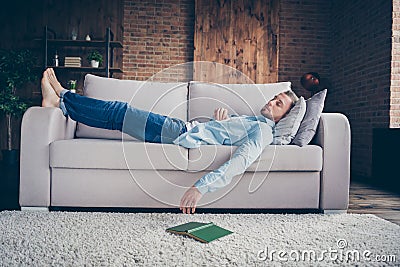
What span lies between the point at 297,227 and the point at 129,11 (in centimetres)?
469

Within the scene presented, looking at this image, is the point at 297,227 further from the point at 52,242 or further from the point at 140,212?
the point at 52,242

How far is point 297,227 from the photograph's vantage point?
1935 millimetres

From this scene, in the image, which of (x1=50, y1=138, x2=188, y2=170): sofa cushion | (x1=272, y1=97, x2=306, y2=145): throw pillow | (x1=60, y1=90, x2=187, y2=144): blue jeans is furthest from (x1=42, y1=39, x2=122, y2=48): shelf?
(x1=272, y1=97, x2=306, y2=145): throw pillow

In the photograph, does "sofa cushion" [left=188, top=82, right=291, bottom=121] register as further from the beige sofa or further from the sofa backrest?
the beige sofa

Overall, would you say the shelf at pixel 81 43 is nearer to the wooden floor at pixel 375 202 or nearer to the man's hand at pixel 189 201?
the wooden floor at pixel 375 202

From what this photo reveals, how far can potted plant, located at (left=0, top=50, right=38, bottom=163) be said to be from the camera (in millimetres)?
4934

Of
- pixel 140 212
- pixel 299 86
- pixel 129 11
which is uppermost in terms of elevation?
pixel 129 11

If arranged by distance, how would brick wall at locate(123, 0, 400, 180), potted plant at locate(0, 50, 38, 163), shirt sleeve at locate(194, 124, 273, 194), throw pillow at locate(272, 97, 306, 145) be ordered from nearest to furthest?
shirt sleeve at locate(194, 124, 273, 194), throw pillow at locate(272, 97, 306, 145), potted plant at locate(0, 50, 38, 163), brick wall at locate(123, 0, 400, 180)

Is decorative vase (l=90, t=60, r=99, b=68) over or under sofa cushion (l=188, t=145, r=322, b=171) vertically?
over

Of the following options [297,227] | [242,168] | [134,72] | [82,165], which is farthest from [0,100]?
[297,227]

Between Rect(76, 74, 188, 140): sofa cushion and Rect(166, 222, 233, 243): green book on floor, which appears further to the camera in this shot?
Rect(76, 74, 188, 140): sofa cushion

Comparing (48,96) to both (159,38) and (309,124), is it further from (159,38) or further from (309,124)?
(159,38)

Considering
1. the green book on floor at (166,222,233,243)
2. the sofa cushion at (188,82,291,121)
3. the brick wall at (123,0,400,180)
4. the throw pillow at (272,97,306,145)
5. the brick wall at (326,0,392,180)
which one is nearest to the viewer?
the green book on floor at (166,222,233,243)

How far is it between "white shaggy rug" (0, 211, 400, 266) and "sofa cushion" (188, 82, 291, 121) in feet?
3.08
